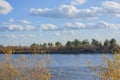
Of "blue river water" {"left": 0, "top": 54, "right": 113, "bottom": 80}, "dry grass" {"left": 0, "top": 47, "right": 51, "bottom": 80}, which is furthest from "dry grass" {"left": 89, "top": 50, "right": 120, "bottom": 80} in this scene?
"dry grass" {"left": 0, "top": 47, "right": 51, "bottom": 80}

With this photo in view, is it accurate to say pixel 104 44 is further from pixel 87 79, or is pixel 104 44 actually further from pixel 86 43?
pixel 87 79

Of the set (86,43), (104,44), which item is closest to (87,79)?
(104,44)

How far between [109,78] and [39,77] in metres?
3.06

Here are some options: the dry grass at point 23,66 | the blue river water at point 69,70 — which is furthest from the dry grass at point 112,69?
the dry grass at point 23,66

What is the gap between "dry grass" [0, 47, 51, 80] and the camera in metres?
11.5

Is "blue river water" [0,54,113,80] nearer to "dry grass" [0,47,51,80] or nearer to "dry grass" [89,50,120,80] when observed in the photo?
"dry grass" [0,47,51,80]

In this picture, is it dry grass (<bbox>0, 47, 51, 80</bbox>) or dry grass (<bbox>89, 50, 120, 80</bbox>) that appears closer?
dry grass (<bbox>89, 50, 120, 80</bbox>)

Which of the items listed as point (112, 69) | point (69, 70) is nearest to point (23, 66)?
point (112, 69)

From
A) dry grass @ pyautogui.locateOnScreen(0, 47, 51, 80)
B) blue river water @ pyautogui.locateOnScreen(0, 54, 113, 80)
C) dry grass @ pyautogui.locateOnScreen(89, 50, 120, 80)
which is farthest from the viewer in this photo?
blue river water @ pyautogui.locateOnScreen(0, 54, 113, 80)

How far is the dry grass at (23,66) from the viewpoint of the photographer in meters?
11.5

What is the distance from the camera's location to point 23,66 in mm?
11898

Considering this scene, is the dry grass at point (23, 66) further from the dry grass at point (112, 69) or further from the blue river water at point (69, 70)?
the dry grass at point (112, 69)

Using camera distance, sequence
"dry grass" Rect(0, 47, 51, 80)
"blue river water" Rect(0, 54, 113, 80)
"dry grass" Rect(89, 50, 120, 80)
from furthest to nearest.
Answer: "blue river water" Rect(0, 54, 113, 80) < "dry grass" Rect(0, 47, 51, 80) < "dry grass" Rect(89, 50, 120, 80)

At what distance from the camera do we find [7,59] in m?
11.4
